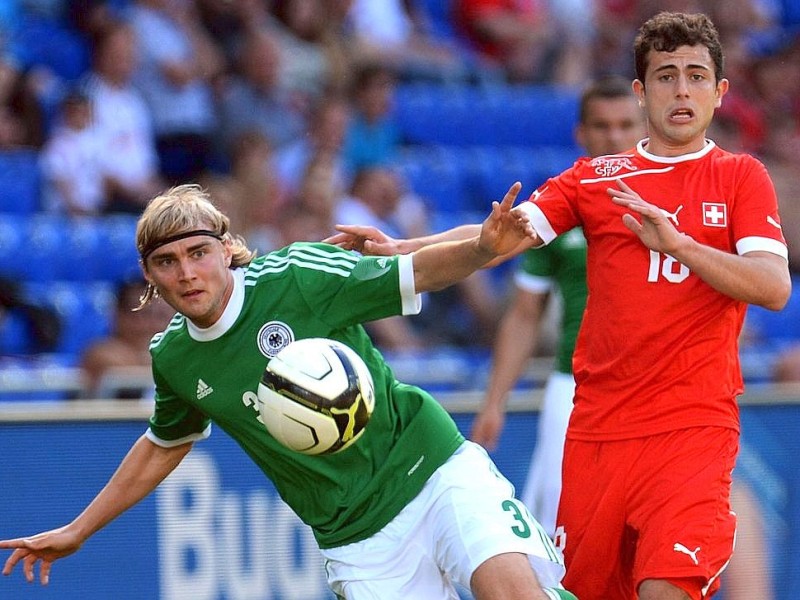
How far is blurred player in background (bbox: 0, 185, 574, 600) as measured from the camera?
497cm

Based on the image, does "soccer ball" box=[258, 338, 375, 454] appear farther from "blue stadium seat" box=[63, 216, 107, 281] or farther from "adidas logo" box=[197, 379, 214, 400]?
"blue stadium seat" box=[63, 216, 107, 281]

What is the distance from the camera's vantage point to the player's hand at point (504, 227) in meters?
4.67

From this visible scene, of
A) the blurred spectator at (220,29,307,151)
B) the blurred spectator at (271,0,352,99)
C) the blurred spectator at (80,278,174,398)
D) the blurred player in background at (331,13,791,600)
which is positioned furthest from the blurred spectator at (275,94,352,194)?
the blurred player in background at (331,13,791,600)

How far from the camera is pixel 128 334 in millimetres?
8656

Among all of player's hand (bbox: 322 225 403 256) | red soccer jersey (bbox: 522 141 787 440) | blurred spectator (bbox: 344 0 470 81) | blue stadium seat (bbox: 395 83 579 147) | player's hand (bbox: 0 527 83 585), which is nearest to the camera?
red soccer jersey (bbox: 522 141 787 440)

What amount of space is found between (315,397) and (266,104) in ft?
22.5

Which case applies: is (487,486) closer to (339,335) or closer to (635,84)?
(339,335)

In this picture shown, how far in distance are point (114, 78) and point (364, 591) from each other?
20.4 feet

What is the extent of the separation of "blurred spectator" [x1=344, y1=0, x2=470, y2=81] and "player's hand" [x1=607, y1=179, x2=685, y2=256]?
7.59 metres

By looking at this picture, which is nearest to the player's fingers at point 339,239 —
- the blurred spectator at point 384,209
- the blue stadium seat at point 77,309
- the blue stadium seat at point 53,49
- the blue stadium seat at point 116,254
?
the blue stadium seat at point 77,309

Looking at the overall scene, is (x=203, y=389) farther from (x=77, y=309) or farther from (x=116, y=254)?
(x=116, y=254)

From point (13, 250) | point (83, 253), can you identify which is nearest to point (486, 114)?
point (83, 253)

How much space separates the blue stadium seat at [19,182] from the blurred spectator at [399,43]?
3.24 meters

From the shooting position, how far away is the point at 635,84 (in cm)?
529
